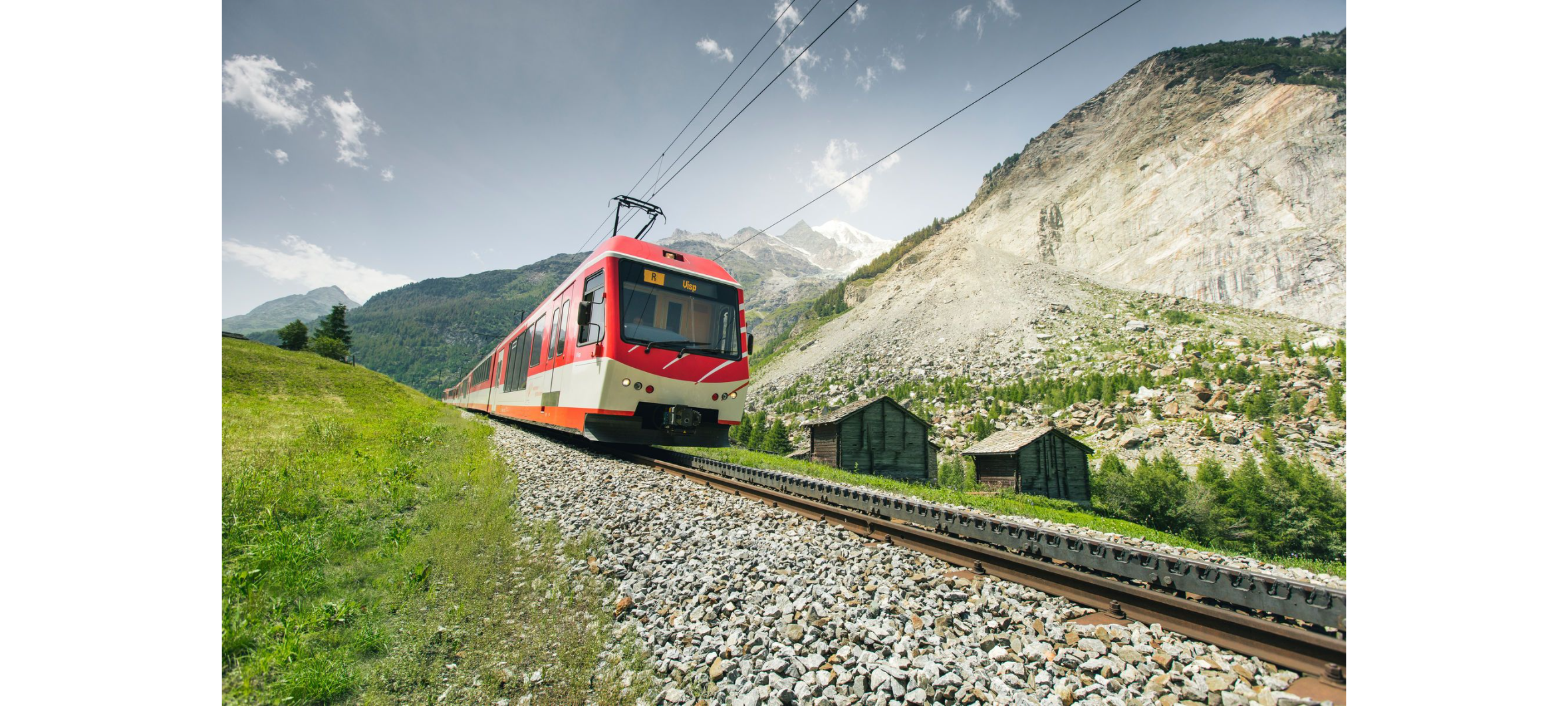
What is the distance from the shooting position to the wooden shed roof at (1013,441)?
28.0 meters

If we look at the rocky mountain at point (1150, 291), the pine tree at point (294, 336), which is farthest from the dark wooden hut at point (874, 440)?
the pine tree at point (294, 336)

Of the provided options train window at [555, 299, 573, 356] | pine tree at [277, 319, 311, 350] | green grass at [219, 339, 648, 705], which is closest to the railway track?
green grass at [219, 339, 648, 705]

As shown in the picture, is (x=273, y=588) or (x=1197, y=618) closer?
(x=1197, y=618)

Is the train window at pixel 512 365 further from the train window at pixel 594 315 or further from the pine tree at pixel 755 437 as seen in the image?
the pine tree at pixel 755 437

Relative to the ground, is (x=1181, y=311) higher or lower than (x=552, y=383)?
higher

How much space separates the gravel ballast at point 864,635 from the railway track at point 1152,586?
14cm

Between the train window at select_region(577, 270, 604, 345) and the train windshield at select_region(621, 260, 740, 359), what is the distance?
375 millimetres

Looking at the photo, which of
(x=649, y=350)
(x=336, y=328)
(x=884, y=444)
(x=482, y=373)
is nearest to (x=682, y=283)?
(x=649, y=350)

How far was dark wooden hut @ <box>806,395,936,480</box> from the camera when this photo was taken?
86.6 feet

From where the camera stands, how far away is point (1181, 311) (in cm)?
5978
